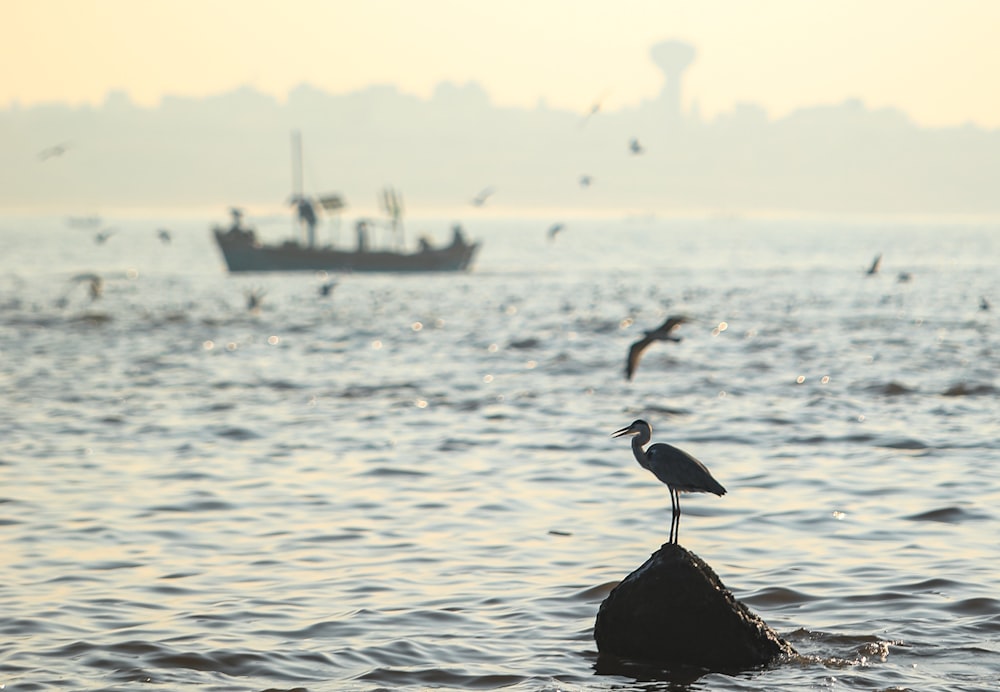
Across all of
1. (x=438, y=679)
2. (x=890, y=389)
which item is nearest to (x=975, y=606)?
(x=438, y=679)

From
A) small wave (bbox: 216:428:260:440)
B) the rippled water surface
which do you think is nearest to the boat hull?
the rippled water surface

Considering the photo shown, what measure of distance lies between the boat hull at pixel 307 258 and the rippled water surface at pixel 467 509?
148 feet

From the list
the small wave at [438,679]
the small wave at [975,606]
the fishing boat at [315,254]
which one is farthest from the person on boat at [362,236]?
the small wave at [438,679]

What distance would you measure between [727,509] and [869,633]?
4.90 m

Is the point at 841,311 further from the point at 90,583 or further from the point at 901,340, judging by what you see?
the point at 90,583

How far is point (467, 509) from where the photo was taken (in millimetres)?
15836

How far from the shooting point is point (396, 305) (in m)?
59.1

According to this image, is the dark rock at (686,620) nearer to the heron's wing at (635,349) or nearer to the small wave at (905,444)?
the heron's wing at (635,349)

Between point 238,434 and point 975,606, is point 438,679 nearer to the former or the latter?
point 975,606

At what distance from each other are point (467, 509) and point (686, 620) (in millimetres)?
6190

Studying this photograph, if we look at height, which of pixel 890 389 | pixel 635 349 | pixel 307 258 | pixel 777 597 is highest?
pixel 307 258

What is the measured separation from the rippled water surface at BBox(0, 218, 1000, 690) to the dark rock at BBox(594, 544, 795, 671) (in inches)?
9.0

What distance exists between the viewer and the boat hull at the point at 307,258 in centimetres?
8338

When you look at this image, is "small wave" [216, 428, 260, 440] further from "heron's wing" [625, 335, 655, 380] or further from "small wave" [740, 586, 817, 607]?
"small wave" [740, 586, 817, 607]
